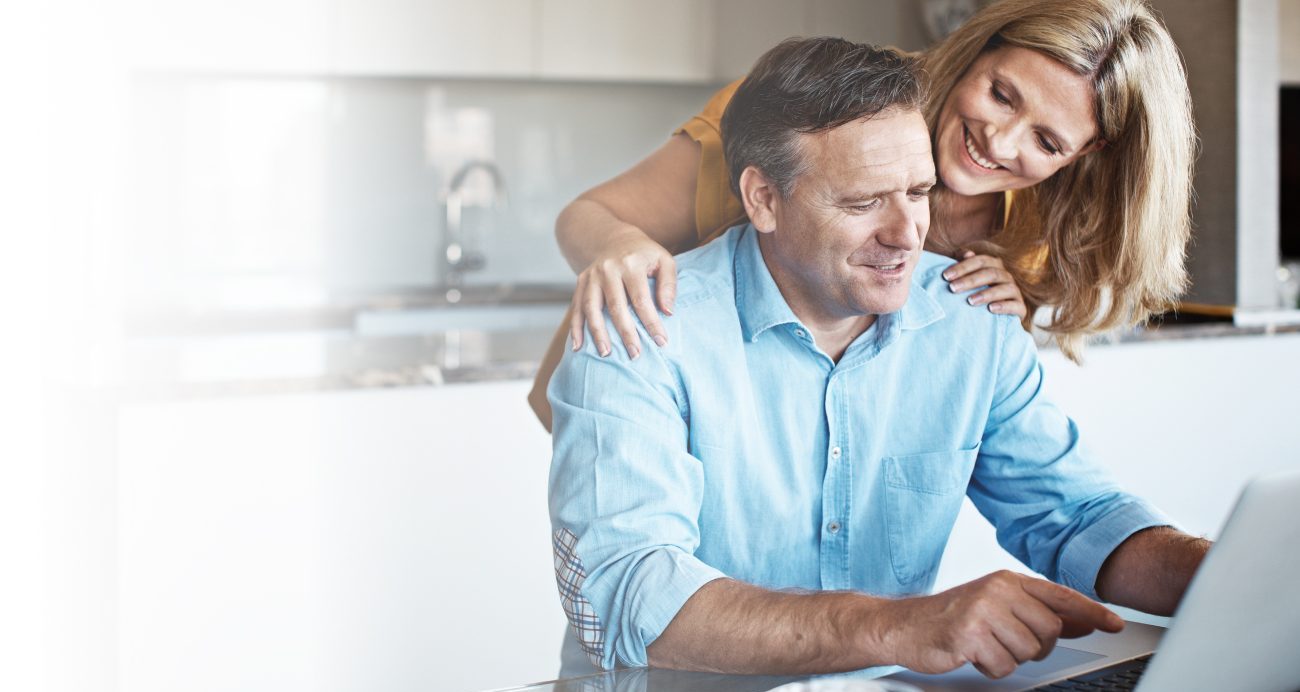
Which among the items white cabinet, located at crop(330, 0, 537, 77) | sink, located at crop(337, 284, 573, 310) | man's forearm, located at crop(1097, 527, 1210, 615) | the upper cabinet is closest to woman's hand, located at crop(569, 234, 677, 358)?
man's forearm, located at crop(1097, 527, 1210, 615)

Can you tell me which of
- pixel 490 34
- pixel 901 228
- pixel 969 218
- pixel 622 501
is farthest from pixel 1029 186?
pixel 490 34

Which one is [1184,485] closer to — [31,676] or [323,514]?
[323,514]

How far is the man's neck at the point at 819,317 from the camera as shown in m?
1.21

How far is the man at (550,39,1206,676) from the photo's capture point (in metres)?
1.02

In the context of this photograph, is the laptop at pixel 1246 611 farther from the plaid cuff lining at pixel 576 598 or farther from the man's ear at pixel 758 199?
the man's ear at pixel 758 199

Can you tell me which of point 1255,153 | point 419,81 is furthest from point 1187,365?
point 419,81

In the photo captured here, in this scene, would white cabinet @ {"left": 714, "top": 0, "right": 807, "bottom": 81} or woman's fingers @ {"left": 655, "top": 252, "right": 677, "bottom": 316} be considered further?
white cabinet @ {"left": 714, "top": 0, "right": 807, "bottom": 81}

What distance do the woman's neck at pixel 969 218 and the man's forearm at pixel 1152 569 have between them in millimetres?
356

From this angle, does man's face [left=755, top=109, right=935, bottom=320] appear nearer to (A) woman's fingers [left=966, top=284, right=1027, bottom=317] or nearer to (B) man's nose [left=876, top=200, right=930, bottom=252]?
(B) man's nose [left=876, top=200, right=930, bottom=252]

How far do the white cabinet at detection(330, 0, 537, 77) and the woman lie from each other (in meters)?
2.58

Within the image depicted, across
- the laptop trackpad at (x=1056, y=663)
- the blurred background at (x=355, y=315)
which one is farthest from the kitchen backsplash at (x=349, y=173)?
the laptop trackpad at (x=1056, y=663)

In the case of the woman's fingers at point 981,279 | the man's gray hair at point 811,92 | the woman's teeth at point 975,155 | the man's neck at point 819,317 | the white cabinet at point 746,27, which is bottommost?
the man's neck at point 819,317

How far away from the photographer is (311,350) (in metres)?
2.01

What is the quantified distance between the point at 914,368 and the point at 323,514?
94 centimetres
